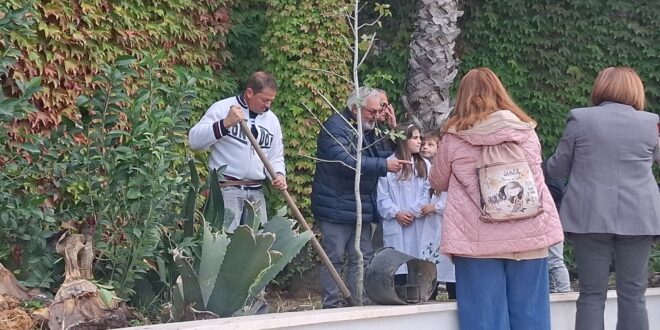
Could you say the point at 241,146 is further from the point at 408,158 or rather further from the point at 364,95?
the point at 408,158

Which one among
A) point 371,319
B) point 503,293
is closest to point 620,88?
point 503,293

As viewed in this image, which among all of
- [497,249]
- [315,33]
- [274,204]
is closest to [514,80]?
[315,33]

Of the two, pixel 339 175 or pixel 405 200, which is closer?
pixel 339 175

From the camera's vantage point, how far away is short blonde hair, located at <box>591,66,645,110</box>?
5938mm

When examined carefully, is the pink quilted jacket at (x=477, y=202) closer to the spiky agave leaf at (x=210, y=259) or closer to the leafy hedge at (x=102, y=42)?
the spiky agave leaf at (x=210, y=259)

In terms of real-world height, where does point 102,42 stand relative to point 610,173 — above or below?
above

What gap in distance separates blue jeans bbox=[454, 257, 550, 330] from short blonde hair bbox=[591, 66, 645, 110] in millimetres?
1133

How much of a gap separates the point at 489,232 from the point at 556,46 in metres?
5.64

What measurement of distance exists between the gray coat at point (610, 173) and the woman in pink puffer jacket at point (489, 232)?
1.59ft

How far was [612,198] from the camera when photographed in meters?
5.87

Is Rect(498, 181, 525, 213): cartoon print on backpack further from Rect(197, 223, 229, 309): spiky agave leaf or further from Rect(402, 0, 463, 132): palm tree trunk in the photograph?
Rect(402, 0, 463, 132): palm tree trunk

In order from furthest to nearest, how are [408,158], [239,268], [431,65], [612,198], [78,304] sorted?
[431,65], [408,158], [612,198], [239,268], [78,304]

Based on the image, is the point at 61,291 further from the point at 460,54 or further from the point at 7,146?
the point at 460,54

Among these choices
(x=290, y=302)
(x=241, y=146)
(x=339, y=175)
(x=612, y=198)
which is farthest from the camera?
(x=290, y=302)
